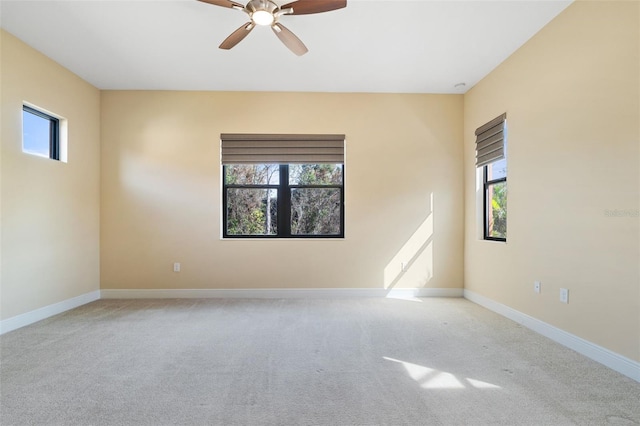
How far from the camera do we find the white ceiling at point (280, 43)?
101 inches

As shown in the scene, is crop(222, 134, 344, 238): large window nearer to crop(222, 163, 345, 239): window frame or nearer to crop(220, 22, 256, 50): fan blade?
crop(222, 163, 345, 239): window frame

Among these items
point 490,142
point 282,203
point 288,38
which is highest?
point 288,38

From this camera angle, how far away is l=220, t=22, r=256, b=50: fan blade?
242 centimetres

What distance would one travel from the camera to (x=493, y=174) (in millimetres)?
3740

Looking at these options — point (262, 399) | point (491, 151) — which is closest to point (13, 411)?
point (262, 399)

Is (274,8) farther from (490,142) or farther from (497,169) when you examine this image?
(497,169)

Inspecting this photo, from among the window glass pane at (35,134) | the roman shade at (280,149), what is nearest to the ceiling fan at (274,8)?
the roman shade at (280,149)

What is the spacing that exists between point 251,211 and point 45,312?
2.44 meters

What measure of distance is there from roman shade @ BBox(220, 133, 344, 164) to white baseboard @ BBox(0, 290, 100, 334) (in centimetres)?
239

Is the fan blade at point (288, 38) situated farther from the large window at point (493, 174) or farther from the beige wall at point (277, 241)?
the large window at point (493, 174)

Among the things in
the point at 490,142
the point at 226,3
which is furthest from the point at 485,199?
the point at 226,3

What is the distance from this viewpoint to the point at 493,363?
7.38ft

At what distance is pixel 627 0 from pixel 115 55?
4.35 m

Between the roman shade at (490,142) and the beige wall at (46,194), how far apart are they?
487 centimetres
